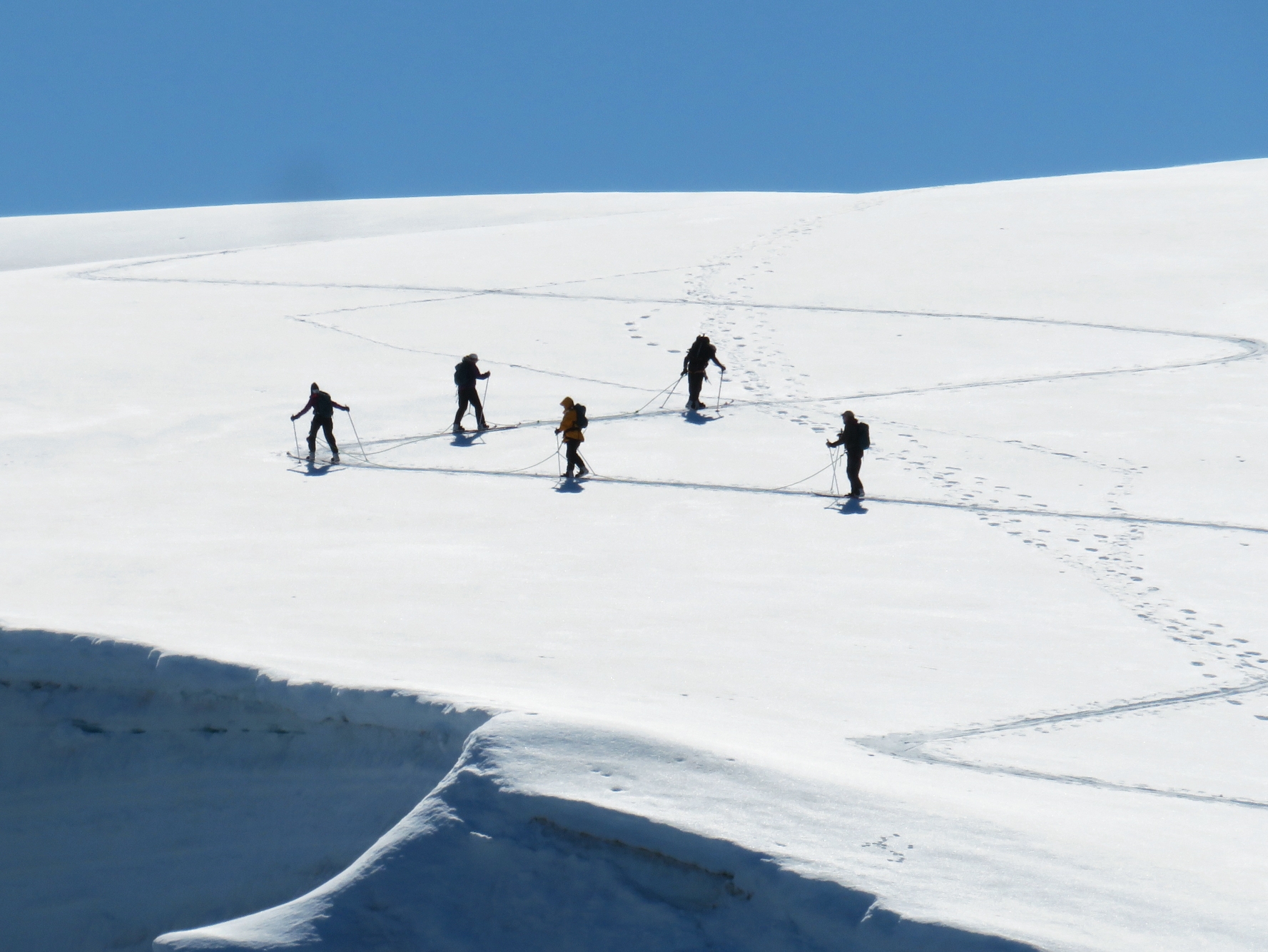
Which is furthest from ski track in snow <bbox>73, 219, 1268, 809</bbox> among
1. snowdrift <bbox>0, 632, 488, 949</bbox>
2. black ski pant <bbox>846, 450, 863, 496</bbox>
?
snowdrift <bbox>0, 632, 488, 949</bbox>

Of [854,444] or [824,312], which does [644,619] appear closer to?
[854,444]

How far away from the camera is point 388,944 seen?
202 inches

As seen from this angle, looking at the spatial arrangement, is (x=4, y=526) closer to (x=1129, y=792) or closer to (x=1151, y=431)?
(x=1129, y=792)

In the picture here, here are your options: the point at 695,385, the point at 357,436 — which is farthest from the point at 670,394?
the point at 357,436

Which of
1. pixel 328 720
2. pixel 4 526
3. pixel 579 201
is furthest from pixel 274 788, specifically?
pixel 579 201

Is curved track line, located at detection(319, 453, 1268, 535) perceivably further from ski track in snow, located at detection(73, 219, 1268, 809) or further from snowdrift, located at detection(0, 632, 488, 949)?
snowdrift, located at detection(0, 632, 488, 949)

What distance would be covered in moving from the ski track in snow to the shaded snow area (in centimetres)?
6

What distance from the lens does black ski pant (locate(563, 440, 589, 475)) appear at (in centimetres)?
1325

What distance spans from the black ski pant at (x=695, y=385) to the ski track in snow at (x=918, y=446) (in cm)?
37

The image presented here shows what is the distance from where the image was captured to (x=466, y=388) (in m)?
15.1

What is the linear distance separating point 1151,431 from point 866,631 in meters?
7.52

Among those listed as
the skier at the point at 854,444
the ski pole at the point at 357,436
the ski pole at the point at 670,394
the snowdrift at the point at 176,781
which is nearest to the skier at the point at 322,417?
the ski pole at the point at 357,436

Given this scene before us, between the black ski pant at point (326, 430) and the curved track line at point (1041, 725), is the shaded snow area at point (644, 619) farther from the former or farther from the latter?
the black ski pant at point (326, 430)

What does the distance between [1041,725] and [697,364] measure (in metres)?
8.86
